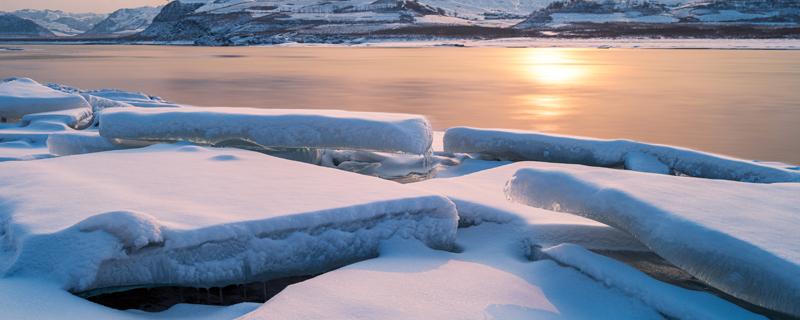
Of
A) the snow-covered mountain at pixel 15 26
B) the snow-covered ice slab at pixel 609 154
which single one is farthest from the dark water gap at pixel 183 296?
the snow-covered mountain at pixel 15 26

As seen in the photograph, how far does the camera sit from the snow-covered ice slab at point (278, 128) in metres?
3.60

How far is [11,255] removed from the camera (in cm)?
195

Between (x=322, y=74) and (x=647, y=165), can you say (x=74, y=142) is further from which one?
(x=322, y=74)

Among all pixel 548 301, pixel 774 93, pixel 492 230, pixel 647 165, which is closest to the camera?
pixel 548 301

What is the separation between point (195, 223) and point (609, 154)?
269cm

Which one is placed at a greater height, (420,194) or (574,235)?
(420,194)

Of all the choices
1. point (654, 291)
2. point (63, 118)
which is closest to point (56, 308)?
point (654, 291)

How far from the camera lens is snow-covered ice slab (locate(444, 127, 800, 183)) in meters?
3.46

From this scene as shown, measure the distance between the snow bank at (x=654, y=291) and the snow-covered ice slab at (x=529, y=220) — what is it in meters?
0.22

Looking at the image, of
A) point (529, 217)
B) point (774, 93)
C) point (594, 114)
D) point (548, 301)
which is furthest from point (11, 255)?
point (774, 93)

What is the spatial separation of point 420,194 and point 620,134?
4289 mm

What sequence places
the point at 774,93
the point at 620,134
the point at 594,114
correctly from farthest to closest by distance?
1. the point at 774,93
2. the point at 594,114
3. the point at 620,134

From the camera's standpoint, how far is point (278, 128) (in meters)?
3.68

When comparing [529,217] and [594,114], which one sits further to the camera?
[594,114]
